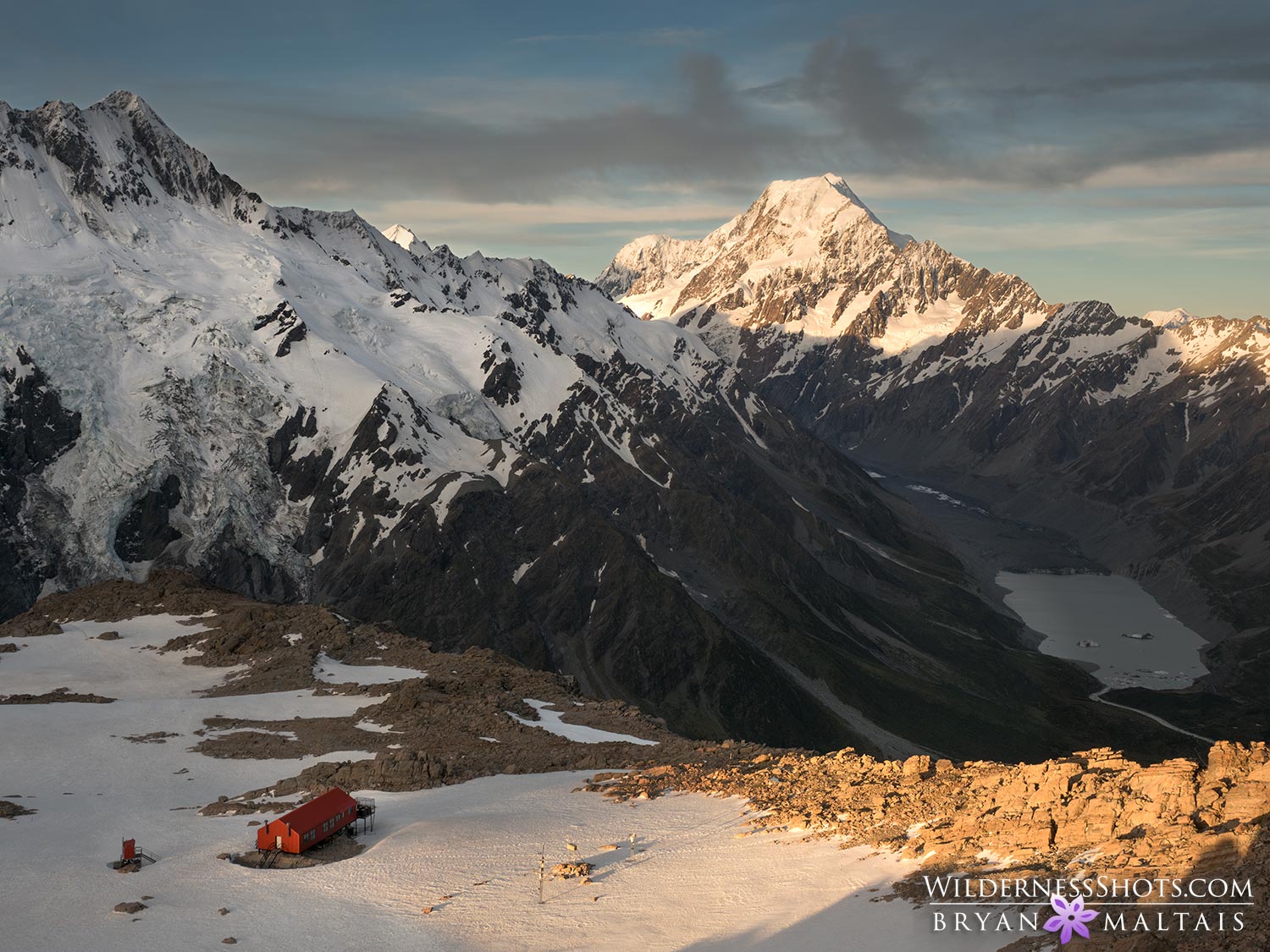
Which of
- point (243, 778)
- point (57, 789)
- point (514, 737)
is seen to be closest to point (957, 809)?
point (514, 737)

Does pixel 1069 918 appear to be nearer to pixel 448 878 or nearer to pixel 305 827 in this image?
pixel 448 878

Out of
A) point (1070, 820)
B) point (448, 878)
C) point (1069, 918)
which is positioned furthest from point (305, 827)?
point (1069, 918)

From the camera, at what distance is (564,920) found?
39.8 m

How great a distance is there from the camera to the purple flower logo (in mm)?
29047

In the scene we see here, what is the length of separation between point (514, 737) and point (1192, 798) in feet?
148

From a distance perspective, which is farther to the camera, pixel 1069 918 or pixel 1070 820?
pixel 1070 820

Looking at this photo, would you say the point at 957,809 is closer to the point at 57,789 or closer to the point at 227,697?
the point at 57,789

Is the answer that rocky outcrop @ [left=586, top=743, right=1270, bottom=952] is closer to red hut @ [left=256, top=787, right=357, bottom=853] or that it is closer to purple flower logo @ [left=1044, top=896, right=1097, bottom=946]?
purple flower logo @ [left=1044, top=896, right=1097, bottom=946]

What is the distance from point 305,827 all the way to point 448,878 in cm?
713

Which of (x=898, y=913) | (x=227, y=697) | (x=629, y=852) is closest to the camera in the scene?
(x=898, y=913)

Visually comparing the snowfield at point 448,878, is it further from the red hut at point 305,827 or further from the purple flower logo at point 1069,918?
the purple flower logo at point 1069,918

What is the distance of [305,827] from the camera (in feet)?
154

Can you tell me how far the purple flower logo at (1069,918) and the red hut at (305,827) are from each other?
99.1ft

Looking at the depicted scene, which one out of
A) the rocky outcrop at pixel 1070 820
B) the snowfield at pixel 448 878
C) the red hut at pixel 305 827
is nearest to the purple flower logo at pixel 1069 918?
the rocky outcrop at pixel 1070 820
